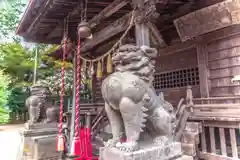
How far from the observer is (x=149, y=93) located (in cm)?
257

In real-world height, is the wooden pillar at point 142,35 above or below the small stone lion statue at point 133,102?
above

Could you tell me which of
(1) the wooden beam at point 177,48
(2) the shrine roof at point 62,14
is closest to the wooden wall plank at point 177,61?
(1) the wooden beam at point 177,48

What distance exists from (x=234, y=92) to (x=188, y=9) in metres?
2.60

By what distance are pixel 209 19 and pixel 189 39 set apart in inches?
35.9

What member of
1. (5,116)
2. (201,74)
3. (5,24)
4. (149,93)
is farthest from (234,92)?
(5,24)

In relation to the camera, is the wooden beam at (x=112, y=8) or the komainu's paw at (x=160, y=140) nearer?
the komainu's paw at (x=160, y=140)

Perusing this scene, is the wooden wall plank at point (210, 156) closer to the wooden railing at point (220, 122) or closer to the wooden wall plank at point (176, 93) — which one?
the wooden railing at point (220, 122)

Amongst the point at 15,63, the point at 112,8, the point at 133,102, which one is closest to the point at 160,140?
the point at 133,102

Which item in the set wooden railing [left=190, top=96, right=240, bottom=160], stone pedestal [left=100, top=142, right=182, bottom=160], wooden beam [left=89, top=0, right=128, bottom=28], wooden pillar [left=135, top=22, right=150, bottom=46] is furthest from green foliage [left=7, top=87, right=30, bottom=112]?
wooden pillar [left=135, top=22, right=150, bottom=46]

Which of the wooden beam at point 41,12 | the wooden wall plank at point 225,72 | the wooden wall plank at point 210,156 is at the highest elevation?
the wooden beam at point 41,12

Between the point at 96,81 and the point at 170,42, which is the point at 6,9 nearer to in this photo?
the point at 96,81

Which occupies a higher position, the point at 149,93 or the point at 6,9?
the point at 6,9

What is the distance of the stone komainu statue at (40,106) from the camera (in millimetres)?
4623

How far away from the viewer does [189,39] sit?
535 centimetres
